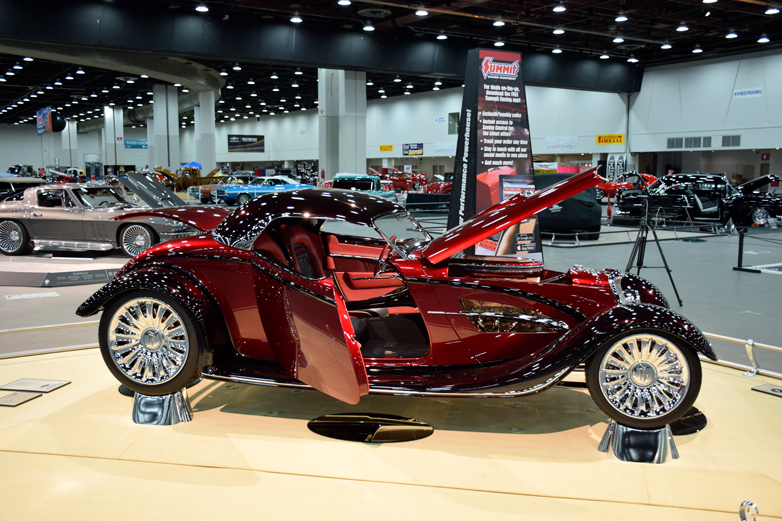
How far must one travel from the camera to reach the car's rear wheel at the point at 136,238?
32.8ft

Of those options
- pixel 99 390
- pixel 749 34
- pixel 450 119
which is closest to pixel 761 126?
pixel 749 34

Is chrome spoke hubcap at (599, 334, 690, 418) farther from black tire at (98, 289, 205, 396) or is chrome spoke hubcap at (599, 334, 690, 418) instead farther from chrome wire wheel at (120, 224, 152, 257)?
chrome wire wheel at (120, 224, 152, 257)

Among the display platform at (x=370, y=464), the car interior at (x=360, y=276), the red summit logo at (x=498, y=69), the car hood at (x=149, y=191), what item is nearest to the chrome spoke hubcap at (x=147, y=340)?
the display platform at (x=370, y=464)

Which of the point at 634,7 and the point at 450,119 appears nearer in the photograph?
the point at 634,7

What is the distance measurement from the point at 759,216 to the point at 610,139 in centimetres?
1184

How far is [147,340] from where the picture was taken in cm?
351

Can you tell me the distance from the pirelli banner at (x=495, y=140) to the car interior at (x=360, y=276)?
339 centimetres

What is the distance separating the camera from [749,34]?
2033 cm

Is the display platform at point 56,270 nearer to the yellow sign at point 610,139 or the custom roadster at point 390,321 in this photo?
the custom roadster at point 390,321

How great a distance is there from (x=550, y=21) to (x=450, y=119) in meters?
17.8

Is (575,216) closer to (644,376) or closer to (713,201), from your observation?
(713,201)

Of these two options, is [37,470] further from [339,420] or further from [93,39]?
[93,39]

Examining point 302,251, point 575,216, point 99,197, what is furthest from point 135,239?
point 575,216

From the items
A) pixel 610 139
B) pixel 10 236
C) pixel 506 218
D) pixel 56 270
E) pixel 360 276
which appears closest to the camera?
pixel 506 218
